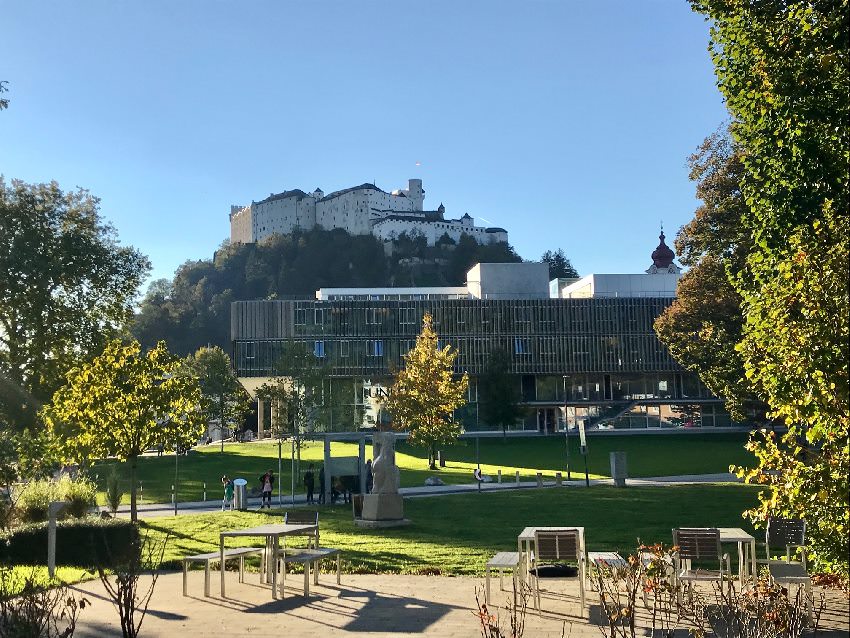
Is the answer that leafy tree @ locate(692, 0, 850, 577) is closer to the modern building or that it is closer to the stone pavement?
the stone pavement

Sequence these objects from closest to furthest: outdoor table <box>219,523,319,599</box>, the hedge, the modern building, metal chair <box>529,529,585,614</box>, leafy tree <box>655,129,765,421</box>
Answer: metal chair <box>529,529,585,614</box>
outdoor table <box>219,523,319,599</box>
the hedge
leafy tree <box>655,129,765,421</box>
the modern building

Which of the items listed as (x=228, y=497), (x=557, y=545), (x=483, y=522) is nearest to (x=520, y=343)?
(x=228, y=497)

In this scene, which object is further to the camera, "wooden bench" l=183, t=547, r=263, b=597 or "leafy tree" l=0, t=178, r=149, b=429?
"leafy tree" l=0, t=178, r=149, b=429

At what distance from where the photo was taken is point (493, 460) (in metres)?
53.2

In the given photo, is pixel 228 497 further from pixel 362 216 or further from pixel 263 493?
pixel 362 216

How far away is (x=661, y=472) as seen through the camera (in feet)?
141

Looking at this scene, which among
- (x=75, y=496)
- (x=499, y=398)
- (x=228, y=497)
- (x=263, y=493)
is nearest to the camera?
(x=75, y=496)

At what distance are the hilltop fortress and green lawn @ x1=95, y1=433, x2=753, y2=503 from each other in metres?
111

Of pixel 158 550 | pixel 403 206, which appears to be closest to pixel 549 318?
pixel 158 550

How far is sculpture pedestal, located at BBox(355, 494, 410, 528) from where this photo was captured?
21938 mm

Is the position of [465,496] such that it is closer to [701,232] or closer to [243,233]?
[701,232]

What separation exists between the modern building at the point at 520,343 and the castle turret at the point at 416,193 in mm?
109565

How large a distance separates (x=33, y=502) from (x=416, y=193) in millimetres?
172524

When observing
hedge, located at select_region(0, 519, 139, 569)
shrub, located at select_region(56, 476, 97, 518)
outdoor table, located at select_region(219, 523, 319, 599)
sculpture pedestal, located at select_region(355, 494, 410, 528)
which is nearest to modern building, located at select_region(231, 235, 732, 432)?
shrub, located at select_region(56, 476, 97, 518)
